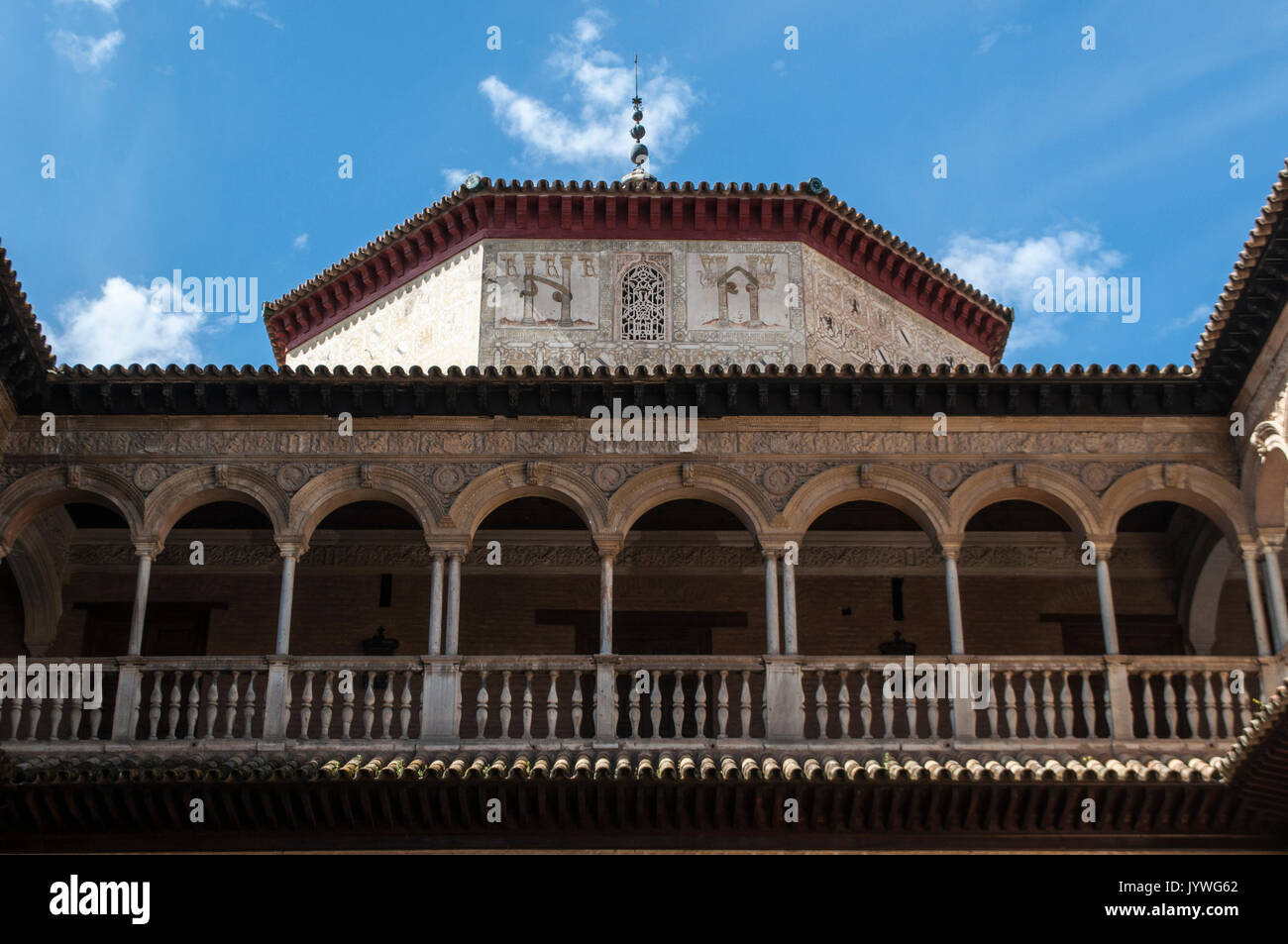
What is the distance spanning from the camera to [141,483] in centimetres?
1354

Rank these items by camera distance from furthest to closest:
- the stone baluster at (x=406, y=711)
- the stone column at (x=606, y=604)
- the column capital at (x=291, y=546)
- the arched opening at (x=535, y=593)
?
1. the arched opening at (x=535, y=593)
2. the column capital at (x=291, y=546)
3. the stone column at (x=606, y=604)
4. the stone baluster at (x=406, y=711)

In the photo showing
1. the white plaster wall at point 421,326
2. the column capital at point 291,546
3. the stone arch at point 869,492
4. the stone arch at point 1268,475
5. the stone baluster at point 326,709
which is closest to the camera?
the stone baluster at point 326,709

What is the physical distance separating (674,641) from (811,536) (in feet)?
5.24

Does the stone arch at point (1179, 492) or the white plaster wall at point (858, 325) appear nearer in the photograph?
the stone arch at point (1179, 492)

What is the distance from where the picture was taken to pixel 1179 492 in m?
13.6

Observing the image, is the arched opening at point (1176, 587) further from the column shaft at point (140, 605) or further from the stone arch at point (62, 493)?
the stone arch at point (62, 493)

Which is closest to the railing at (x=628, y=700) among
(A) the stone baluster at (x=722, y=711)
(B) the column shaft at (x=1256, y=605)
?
(A) the stone baluster at (x=722, y=711)

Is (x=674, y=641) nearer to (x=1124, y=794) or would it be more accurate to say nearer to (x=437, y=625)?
(x=437, y=625)

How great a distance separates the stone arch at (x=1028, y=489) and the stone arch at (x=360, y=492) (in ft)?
13.9

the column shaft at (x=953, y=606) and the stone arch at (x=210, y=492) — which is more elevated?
the stone arch at (x=210, y=492)

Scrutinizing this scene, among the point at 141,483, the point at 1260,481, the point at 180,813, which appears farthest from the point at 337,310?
the point at 1260,481

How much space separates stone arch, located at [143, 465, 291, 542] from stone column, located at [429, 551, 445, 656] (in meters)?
1.27

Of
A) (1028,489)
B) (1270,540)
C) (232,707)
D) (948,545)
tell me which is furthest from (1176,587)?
(232,707)

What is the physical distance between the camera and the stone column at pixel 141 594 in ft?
42.7
